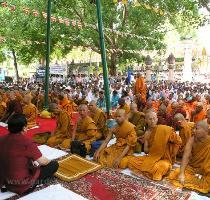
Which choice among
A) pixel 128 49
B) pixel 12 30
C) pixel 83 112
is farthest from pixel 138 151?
pixel 12 30

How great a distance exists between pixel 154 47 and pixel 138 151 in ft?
52.3

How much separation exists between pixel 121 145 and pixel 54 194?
2181mm

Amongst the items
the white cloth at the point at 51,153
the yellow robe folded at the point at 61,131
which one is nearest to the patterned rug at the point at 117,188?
the white cloth at the point at 51,153

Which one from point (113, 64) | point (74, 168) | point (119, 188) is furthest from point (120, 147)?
point (113, 64)

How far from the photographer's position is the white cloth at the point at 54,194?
4918 millimetres

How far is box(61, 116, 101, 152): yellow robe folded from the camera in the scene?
7.57m

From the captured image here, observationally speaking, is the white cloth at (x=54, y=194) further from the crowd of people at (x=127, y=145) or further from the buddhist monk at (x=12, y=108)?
the buddhist monk at (x=12, y=108)

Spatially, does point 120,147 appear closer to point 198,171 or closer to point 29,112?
point 198,171

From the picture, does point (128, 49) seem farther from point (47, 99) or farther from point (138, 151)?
point (138, 151)

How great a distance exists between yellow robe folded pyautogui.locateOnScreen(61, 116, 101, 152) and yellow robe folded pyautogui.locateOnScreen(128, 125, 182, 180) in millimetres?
1522

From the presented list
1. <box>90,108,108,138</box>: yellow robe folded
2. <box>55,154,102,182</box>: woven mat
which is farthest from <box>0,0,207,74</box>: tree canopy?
<box>55,154,102,182</box>: woven mat

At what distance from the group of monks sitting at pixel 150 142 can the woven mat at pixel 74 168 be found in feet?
1.33

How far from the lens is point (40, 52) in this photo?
24125mm

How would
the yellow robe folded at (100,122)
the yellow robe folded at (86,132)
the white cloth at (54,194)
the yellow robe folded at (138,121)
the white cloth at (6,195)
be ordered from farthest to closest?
the yellow robe folded at (100,122)
the yellow robe folded at (138,121)
the yellow robe folded at (86,132)
the white cloth at (6,195)
the white cloth at (54,194)
